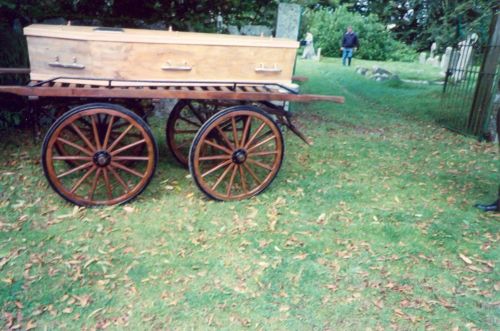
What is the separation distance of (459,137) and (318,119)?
7.87ft

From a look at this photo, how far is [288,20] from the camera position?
670cm

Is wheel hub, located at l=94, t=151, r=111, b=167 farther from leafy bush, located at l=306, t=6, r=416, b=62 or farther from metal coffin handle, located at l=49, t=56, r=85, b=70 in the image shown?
leafy bush, located at l=306, t=6, r=416, b=62

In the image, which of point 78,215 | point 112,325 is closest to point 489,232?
point 112,325

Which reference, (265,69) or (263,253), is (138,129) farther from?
(263,253)

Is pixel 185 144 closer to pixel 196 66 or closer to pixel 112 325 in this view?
pixel 196 66

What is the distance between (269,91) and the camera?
4199 millimetres

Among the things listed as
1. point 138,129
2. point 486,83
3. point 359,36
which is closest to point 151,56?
point 138,129

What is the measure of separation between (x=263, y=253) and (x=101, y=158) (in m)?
1.63

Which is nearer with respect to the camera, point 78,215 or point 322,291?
point 322,291

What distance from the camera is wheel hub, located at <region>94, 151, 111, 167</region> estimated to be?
149 inches

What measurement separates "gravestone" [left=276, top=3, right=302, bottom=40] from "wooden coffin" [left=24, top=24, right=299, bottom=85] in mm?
2750

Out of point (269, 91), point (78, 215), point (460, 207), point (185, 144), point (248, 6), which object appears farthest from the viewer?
point (248, 6)

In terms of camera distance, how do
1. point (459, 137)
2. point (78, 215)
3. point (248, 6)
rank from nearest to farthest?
1. point (78, 215)
2. point (248, 6)
3. point (459, 137)

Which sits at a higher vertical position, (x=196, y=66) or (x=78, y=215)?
(x=196, y=66)
